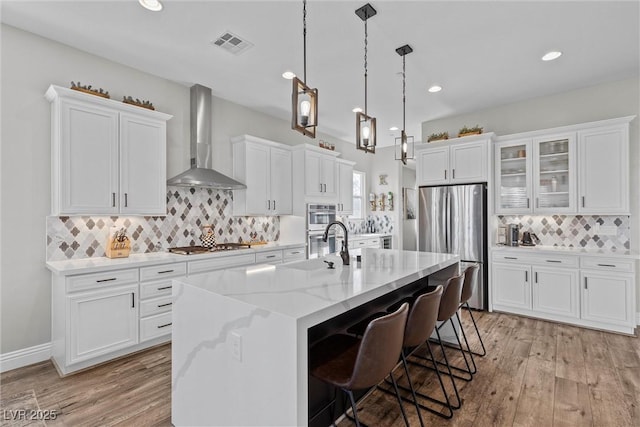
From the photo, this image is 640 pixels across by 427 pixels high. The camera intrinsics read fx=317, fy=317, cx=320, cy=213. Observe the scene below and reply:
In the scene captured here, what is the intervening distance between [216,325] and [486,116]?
16.1 feet

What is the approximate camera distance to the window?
709 cm

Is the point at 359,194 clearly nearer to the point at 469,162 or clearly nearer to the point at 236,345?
the point at 469,162

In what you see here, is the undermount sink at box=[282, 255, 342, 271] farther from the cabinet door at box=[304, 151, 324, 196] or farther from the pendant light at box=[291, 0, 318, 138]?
the cabinet door at box=[304, 151, 324, 196]

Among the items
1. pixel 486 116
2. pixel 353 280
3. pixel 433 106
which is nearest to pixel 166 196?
pixel 353 280

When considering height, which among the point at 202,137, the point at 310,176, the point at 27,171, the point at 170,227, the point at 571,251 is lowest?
the point at 571,251

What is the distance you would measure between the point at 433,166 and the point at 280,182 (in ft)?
7.76

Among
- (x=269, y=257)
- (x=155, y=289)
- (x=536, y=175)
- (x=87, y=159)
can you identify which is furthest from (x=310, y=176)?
(x=536, y=175)

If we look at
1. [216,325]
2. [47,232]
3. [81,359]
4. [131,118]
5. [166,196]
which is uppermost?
[131,118]

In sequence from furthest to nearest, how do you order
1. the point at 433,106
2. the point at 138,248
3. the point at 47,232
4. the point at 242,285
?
the point at 433,106 → the point at 138,248 → the point at 47,232 → the point at 242,285

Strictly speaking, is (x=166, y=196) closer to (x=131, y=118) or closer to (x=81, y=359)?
(x=131, y=118)

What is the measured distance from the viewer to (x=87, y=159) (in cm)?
289

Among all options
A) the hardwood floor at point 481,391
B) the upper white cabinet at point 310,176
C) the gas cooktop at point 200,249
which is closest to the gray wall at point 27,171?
the hardwood floor at point 481,391

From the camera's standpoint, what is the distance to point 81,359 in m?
2.62

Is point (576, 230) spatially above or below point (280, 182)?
below
